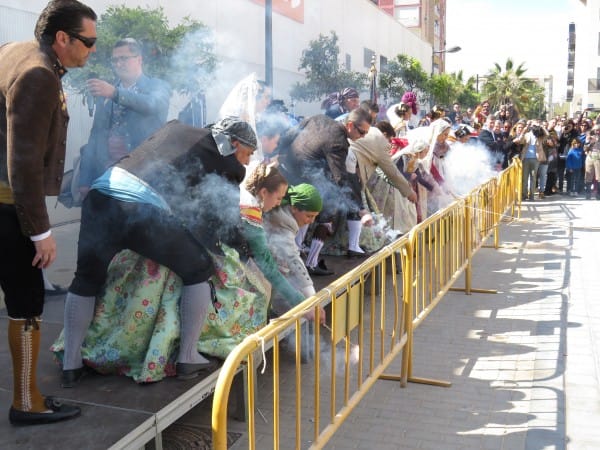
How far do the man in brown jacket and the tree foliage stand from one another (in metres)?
3.30

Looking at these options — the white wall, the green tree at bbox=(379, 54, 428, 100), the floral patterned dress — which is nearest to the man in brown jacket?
the floral patterned dress

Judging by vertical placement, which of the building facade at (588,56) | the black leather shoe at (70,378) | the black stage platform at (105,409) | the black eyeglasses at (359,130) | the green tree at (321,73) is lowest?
the black stage platform at (105,409)

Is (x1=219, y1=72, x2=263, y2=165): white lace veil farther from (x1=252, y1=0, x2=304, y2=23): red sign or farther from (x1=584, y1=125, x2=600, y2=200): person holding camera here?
(x1=584, y1=125, x2=600, y2=200): person holding camera

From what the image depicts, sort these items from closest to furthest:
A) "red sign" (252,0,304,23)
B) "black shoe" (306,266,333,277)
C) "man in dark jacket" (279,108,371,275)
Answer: "black shoe" (306,266,333,277) < "man in dark jacket" (279,108,371,275) < "red sign" (252,0,304,23)

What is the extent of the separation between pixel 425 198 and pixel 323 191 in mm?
2505

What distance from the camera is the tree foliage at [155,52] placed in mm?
6059

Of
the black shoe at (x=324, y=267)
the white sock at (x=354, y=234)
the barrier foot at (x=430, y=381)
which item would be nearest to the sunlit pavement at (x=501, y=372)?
the barrier foot at (x=430, y=381)

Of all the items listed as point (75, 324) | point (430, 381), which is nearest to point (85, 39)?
point (75, 324)

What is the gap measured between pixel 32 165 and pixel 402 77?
25217mm

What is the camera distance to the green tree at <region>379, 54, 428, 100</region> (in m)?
23.9

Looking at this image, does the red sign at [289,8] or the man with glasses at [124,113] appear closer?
the man with glasses at [124,113]

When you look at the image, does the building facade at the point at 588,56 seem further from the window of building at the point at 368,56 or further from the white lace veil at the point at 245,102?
the white lace veil at the point at 245,102

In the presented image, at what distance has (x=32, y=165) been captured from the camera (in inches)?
91.7

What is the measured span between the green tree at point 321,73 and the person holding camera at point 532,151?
445 centimetres
